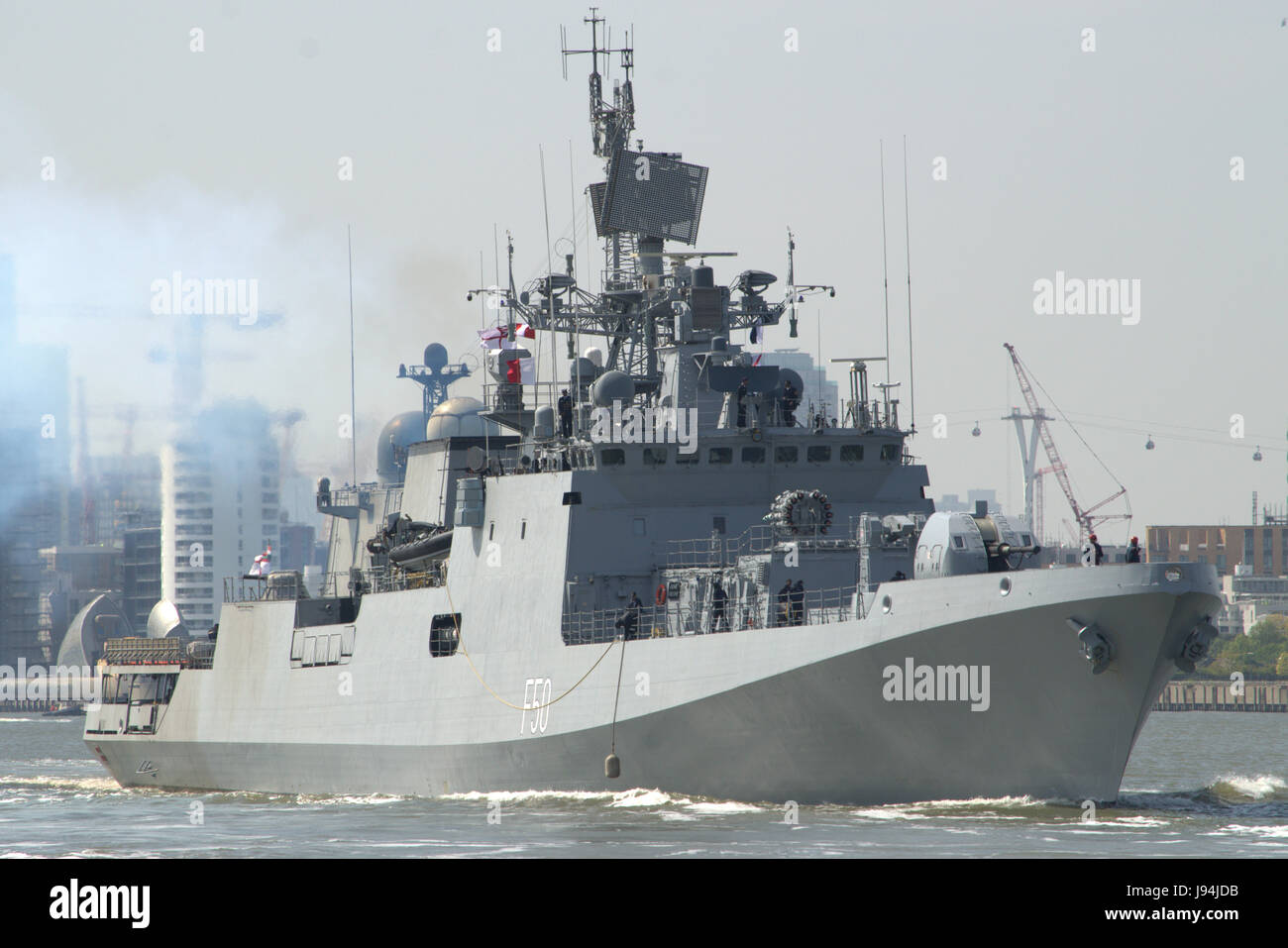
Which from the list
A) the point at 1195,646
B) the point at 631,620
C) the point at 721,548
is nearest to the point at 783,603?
the point at 631,620

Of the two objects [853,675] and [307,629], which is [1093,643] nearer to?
[853,675]

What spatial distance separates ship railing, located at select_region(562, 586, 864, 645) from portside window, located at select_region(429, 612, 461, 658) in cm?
344

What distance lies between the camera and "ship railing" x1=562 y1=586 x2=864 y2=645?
2117 cm

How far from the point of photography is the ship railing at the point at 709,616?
21.2 m

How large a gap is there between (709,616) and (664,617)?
1.24 m

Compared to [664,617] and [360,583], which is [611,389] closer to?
[664,617]

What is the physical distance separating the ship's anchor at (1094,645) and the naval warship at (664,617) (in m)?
0.03

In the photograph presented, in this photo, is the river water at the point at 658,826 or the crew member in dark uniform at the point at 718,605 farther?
the crew member in dark uniform at the point at 718,605

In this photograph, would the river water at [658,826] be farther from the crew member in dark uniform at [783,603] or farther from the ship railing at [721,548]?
the ship railing at [721,548]

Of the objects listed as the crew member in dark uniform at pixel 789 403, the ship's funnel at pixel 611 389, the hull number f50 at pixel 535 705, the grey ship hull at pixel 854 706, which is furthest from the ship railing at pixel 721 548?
the hull number f50 at pixel 535 705

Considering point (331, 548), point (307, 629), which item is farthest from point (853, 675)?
point (331, 548)

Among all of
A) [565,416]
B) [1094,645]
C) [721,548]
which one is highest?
[565,416]

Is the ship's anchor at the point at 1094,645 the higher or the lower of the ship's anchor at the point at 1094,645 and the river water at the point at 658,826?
the higher

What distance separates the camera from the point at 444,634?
2686 centimetres
